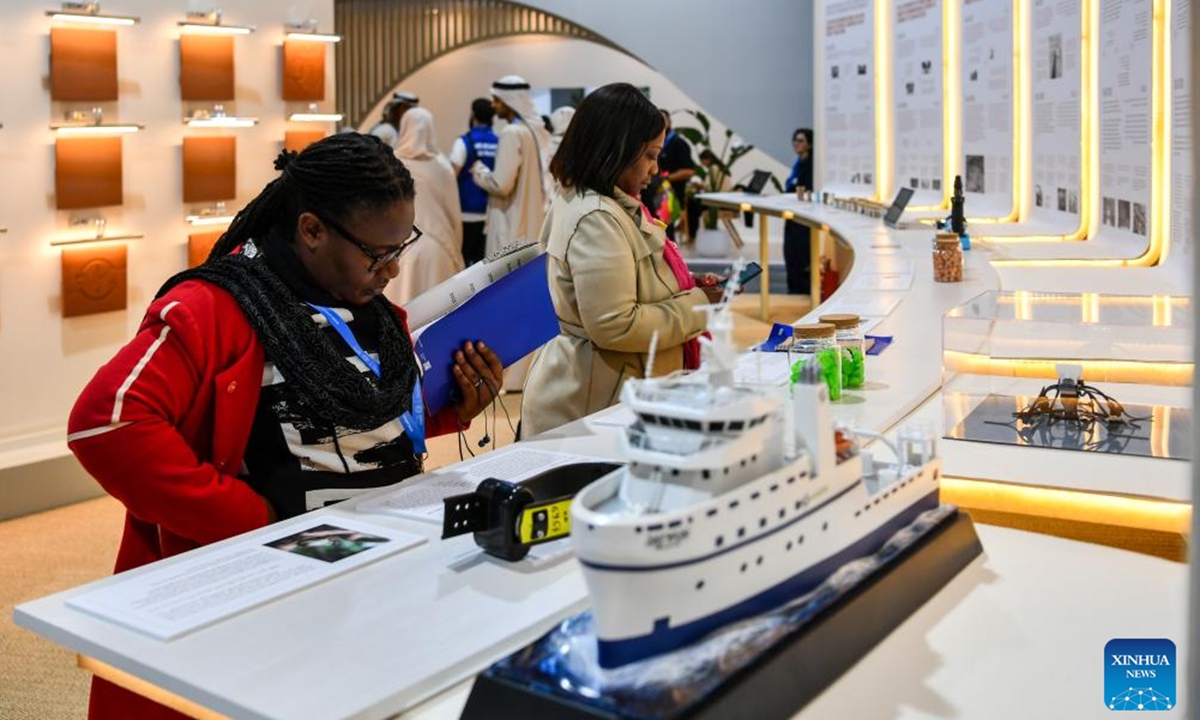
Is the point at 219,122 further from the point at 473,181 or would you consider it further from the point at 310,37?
the point at 473,181

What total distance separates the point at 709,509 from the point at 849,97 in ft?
33.7

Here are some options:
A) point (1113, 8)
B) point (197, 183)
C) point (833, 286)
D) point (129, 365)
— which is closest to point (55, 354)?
point (197, 183)

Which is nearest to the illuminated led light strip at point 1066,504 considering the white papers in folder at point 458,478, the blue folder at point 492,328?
the white papers in folder at point 458,478

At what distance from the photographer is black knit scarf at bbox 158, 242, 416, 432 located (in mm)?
2156

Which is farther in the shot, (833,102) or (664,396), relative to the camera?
(833,102)

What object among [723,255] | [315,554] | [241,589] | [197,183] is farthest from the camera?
[723,255]

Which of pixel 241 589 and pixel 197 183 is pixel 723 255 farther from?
pixel 241 589

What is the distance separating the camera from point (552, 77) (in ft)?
50.7

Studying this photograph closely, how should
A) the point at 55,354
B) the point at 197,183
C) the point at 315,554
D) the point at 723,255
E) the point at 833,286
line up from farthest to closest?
the point at 723,255 < the point at 833,286 < the point at 197,183 < the point at 55,354 < the point at 315,554

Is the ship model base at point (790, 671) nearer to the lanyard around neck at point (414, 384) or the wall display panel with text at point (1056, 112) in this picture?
the lanyard around neck at point (414, 384)

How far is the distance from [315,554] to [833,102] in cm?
1025

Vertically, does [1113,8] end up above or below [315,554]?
above

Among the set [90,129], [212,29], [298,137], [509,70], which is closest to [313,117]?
[298,137]

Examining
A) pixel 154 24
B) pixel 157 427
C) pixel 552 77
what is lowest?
pixel 157 427
